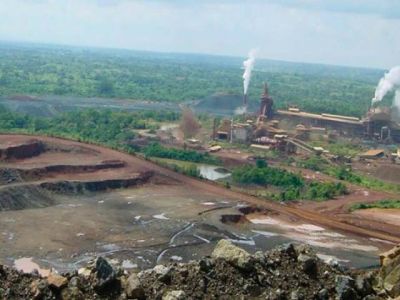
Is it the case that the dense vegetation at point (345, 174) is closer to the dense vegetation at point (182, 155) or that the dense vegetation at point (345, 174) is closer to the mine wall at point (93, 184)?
the dense vegetation at point (182, 155)

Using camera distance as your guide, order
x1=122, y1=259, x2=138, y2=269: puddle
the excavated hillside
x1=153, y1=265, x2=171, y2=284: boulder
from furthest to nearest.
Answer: the excavated hillside
x1=122, y1=259, x2=138, y2=269: puddle
x1=153, y1=265, x2=171, y2=284: boulder

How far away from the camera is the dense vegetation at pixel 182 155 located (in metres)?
57.9

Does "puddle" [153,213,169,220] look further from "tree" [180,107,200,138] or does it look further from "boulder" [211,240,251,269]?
"tree" [180,107,200,138]

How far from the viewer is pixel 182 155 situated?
191 feet

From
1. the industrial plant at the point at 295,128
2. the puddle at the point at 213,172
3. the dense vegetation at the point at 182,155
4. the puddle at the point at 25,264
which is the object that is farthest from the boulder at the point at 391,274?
the industrial plant at the point at 295,128

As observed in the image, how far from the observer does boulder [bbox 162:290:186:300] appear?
10898 mm

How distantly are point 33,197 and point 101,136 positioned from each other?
29.4 meters

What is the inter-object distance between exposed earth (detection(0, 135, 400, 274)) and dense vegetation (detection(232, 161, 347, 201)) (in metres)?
6.20

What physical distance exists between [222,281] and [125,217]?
24137 mm

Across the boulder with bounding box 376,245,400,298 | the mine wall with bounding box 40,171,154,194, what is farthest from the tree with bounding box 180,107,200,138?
the boulder with bounding box 376,245,400,298

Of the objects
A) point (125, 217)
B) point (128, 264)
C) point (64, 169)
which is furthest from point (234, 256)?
point (64, 169)

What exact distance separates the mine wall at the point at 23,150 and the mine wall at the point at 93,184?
6848 millimetres

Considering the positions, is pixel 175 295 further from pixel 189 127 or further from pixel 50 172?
pixel 189 127

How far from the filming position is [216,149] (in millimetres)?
62219
